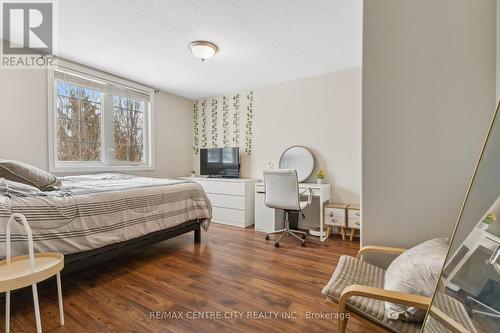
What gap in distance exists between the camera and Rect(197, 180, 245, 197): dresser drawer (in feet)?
12.4

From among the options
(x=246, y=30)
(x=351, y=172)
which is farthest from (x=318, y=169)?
(x=246, y=30)

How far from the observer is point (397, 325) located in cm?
99

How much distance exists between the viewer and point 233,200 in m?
3.87

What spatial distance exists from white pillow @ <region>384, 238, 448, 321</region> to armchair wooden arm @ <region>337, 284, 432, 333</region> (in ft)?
0.24

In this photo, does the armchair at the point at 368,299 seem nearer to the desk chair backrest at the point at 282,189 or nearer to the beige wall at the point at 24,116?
the desk chair backrest at the point at 282,189

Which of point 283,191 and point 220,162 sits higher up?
point 220,162

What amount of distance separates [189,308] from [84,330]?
2.05ft

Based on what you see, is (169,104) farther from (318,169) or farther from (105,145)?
(318,169)

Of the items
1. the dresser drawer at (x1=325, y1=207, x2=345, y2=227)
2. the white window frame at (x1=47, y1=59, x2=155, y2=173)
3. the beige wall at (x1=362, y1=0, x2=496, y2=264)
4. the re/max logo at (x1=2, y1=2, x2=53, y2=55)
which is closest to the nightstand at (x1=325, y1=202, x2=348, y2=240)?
the dresser drawer at (x1=325, y1=207, x2=345, y2=227)

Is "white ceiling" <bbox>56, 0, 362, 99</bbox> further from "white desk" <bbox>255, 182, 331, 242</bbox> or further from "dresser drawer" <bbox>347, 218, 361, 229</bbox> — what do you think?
"dresser drawer" <bbox>347, 218, 361, 229</bbox>

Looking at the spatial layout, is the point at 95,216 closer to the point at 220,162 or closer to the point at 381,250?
the point at 381,250

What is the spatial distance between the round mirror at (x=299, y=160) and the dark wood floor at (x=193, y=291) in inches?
50.7

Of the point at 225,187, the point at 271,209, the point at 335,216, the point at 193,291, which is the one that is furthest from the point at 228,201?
the point at 193,291

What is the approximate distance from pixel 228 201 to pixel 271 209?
2.66ft
